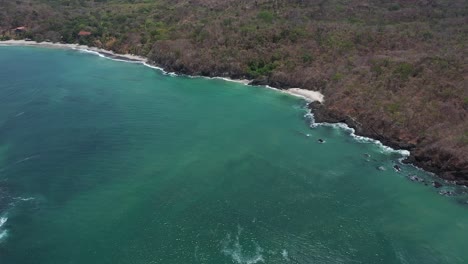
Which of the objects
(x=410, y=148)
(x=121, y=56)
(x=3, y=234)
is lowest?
(x=3, y=234)

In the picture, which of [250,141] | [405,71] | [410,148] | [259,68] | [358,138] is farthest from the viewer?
[259,68]

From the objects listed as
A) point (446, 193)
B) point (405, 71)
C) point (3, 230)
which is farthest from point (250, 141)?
point (3, 230)

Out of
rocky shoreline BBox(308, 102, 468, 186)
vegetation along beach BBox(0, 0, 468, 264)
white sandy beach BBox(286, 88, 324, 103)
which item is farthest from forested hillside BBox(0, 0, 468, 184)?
white sandy beach BBox(286, 88, 324, 103)

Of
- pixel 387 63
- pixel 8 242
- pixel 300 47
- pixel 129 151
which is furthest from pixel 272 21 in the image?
pixel 8 242

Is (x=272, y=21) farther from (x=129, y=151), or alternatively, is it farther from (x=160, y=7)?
(x=129, y=151)

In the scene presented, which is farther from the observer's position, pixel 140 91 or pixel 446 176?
pixel 140 91

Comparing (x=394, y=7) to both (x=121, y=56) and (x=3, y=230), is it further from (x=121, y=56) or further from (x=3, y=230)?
(x=3, y=230)

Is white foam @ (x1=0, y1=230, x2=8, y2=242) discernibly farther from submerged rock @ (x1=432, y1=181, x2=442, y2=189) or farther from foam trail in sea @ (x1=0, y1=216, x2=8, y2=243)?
submerged rock @ (x1=432, y1=181, x2=442, y2=189)
